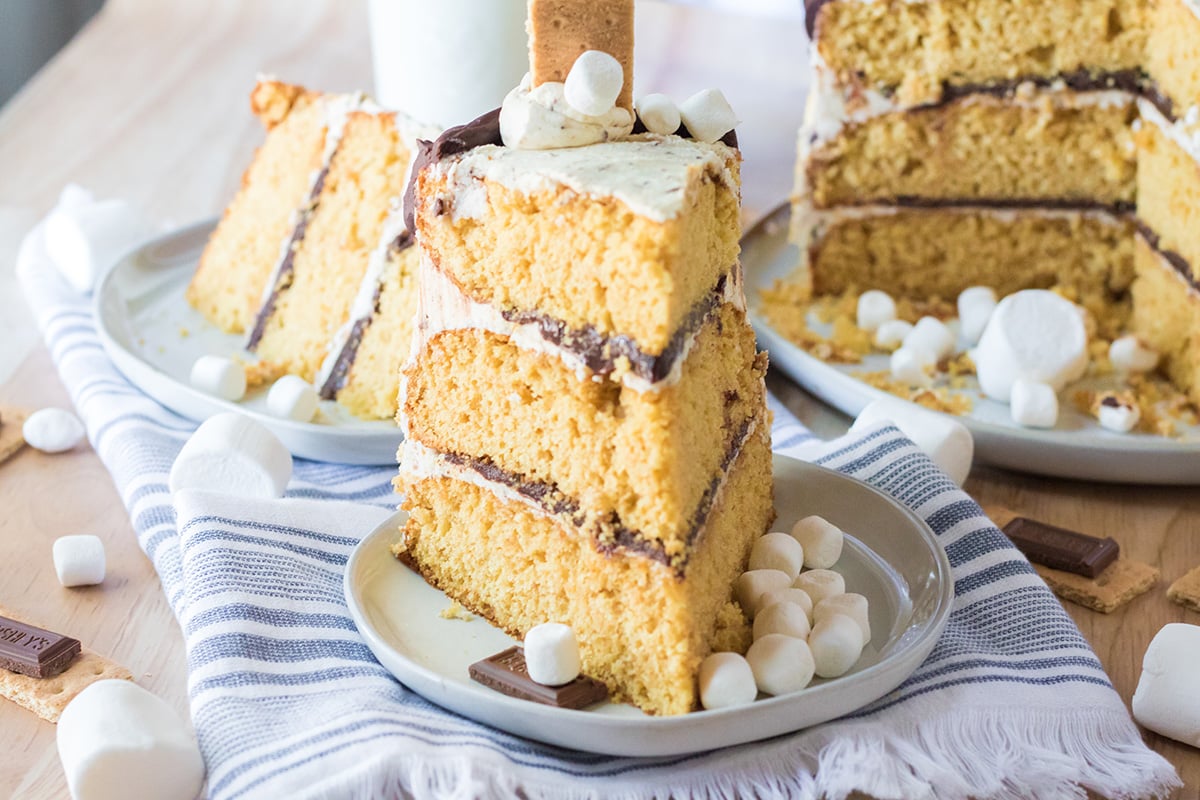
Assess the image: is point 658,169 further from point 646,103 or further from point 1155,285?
point 1155,285

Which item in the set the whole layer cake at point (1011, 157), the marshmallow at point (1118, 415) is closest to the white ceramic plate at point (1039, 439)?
the marshmallow at point (1118, 415)

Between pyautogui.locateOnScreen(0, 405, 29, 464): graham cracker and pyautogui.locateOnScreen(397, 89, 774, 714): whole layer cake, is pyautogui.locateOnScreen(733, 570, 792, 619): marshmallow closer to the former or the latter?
pyautogui.locateOnScreen(397, 89, 774, 714): whole layer cake

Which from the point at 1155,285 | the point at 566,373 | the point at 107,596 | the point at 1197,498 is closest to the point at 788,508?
the point at 566,373

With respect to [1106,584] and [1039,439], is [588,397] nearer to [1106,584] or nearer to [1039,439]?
[1106,584]

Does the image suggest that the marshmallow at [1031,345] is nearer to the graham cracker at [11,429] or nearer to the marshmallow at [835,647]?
the marshmallow at [835,647]

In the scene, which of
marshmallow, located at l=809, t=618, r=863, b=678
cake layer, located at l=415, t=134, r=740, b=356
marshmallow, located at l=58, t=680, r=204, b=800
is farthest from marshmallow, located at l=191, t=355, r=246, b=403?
marshmallow, located at l=809, t=618, r=863, b=678
